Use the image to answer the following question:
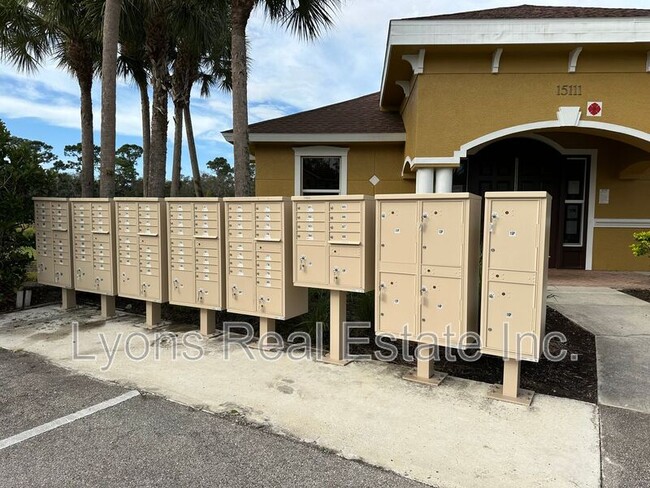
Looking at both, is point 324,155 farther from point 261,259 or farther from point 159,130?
point 261,259

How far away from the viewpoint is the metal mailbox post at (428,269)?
3607mm

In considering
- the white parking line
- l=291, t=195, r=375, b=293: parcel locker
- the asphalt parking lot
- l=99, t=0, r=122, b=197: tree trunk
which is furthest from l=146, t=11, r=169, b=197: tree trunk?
the asphalt parking lot

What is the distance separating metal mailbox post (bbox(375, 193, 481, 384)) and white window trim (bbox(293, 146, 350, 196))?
5812 millimetres

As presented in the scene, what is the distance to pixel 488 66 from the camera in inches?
269

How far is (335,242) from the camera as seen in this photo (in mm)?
4211

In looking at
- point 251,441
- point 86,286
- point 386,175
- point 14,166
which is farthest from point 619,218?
point 14,166

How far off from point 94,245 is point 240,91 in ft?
10.8

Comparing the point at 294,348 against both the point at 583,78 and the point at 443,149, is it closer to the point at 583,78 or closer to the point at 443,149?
the point at 443,149

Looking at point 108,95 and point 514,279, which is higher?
point 108,95

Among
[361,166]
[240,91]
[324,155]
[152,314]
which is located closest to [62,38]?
[240,91]

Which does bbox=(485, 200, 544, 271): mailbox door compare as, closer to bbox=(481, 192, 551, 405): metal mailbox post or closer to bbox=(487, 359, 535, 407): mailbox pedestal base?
bbox=(481, 192, 551, 405): metal mailbox post

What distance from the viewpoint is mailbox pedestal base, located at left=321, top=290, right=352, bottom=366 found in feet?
14.3

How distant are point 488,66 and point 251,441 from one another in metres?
6.43

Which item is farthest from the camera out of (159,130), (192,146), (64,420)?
(192,146)
